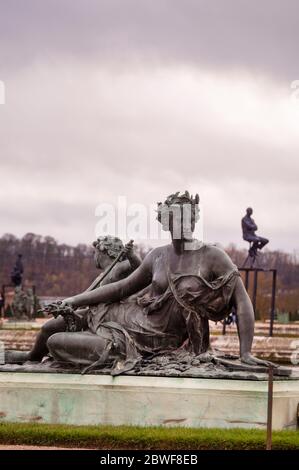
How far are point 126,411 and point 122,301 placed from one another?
1.71 metres

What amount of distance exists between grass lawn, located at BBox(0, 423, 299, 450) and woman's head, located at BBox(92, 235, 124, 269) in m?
2.79

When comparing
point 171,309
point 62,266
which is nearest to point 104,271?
point 171,309

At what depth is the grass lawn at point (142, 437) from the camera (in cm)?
1038

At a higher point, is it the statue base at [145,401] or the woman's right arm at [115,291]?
the woman's right arm at [115,291]

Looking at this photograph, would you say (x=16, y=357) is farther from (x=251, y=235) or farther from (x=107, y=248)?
(x=251, y=235)

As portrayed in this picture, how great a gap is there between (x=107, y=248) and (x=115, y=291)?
864mm

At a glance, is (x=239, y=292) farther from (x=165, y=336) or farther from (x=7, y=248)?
(x=7, y=248)

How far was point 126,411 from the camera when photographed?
11430mm

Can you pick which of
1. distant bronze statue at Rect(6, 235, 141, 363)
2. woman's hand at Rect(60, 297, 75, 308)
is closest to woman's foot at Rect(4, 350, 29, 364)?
Result: distant bronze statue at Rect(6, 235, 141, 363)

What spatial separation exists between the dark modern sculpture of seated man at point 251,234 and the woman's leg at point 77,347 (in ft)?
59.9

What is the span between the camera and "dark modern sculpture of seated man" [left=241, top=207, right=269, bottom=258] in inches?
1190

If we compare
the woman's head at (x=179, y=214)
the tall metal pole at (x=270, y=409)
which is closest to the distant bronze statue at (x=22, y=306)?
the woman's head at (x=179, y=214)

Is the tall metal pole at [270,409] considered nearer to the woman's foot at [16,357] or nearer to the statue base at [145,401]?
the statue base at [145,401]
